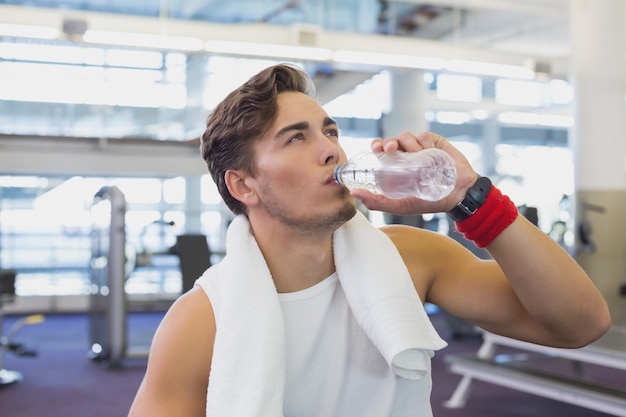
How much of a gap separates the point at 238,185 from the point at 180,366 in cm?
41

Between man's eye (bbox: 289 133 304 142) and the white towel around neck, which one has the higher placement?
man's eye (bbox: 289 133 304 142)

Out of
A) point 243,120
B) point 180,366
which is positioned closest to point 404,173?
point 243,120

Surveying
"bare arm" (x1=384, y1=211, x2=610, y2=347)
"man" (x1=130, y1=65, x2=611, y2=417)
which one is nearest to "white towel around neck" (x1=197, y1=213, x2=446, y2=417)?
"man" (x1=130, y1=65, x2=611, y2=417)

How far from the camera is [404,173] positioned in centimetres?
128

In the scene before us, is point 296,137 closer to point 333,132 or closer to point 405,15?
point 333,132

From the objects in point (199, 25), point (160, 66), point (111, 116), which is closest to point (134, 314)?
point (111, 116)

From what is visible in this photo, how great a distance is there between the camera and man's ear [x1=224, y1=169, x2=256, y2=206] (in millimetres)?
1525

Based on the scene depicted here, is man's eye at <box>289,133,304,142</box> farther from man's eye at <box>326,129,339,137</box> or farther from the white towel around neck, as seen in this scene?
the white towel around neck

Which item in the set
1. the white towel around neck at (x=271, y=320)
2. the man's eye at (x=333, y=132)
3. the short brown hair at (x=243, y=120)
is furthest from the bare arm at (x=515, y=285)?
the short brown hair at (x=243, y=120)

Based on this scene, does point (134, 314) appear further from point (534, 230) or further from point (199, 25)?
point (534, 230)

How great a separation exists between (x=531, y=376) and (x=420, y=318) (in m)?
2.62

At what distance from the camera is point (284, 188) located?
4.69 ft

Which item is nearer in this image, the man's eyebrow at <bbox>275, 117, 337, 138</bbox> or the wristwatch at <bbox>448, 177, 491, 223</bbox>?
the wristwatch at <bbox>448, 177, 491, 223</bbox>

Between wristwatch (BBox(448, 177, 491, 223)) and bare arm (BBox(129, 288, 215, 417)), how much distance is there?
494 millimetres
